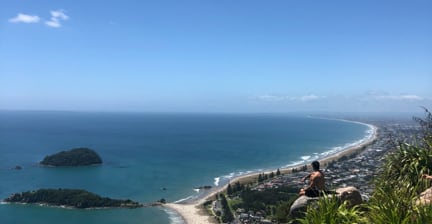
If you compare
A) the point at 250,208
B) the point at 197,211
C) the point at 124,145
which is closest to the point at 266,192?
the point at 250,208

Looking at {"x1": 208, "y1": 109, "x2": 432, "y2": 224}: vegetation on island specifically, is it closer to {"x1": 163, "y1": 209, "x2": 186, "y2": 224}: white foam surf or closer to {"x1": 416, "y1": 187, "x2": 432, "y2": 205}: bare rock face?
{"x1": 416, "y1": 187, "x2": 432, "y2": 205}: bare rock face

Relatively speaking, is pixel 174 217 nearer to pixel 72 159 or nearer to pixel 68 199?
pixel 68 199

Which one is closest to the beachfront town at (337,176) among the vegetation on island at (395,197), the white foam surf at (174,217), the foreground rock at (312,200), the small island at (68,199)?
the white foam surf at (174,217)

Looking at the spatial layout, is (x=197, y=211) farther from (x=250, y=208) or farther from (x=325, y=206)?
(x=325, y=206)

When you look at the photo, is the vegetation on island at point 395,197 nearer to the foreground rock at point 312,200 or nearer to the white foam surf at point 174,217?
the foreground rock at point 312,200

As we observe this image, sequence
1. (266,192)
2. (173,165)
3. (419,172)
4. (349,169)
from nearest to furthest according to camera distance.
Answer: (419,172) → (266,192) → (349,169) → (173,165)

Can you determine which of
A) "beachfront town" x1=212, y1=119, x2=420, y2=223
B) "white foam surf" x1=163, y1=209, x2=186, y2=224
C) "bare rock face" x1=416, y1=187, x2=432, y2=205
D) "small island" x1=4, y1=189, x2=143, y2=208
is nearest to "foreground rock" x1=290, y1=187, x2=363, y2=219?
"bare rock face" x1=416, y1=187, x2=432, y2=205
